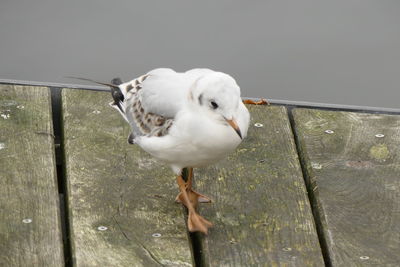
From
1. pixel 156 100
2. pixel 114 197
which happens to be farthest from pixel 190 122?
pixel 114 197

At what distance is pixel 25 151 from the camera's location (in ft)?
14.1

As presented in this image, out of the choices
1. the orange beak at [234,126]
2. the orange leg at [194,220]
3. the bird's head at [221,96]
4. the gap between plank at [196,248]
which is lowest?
the gap between plank at [196,248]

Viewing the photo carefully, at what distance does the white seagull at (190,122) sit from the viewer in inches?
147

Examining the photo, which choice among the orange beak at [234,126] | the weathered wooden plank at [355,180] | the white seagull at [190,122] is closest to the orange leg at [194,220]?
the white seagull at [190,122]

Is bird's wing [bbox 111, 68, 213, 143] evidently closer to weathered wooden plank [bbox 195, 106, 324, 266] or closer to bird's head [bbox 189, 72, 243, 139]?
bird's head [bbox 189, 72, 243, 139]

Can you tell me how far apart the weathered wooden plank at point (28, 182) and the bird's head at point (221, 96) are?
2.57 feet

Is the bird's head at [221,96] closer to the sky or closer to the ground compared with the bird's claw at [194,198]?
closer to the sky

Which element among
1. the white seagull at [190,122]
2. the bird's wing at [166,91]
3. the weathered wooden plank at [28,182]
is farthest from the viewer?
the bird's wing at [166,91]

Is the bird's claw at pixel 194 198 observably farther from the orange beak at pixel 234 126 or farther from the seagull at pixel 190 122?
the orange beak at pixel 234 126

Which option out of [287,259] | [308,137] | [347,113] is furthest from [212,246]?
[347,113]

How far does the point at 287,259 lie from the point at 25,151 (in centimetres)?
138

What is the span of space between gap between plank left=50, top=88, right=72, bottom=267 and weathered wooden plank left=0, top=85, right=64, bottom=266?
0.06m

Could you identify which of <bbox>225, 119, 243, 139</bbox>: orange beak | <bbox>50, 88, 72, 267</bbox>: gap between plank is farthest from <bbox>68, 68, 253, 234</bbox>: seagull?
<bbox>50, 88, 72, 267</bbox>: gap between plank

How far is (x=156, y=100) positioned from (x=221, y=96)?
0.44m
